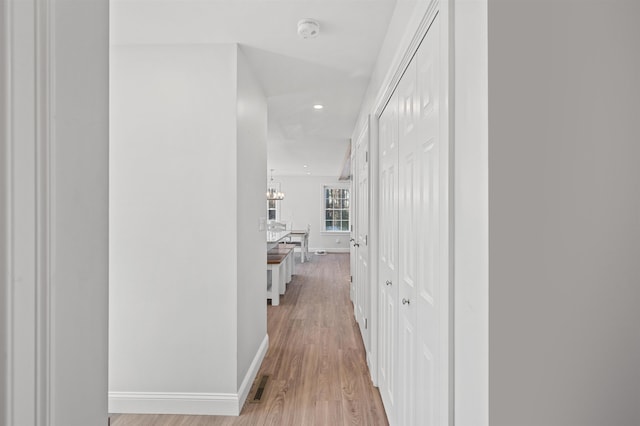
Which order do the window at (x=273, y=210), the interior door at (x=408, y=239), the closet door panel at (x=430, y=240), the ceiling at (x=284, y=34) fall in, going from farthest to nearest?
the window at (x=273, y=210) → the ceiling at (x=284, y=34) → the interior door at (x=408, y=239) → the closet door panel at (x=430, y=240)

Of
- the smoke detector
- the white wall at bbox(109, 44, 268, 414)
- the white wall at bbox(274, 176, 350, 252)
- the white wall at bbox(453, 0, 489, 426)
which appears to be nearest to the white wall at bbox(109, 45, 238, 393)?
the white wall at bbox(109, 44, 268, 414)

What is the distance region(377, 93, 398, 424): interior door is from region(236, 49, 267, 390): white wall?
3.11 ft

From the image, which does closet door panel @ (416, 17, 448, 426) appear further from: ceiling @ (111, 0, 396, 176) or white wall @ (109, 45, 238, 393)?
white wall @ (109, 45, 238, 393)

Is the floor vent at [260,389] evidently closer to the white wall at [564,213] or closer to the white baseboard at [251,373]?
the white baseboard at [251,373]

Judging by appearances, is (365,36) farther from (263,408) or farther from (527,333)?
(263,408)

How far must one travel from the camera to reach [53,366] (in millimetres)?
518

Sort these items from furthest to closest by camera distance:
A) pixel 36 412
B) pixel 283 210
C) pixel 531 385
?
pixel 283 210 < pixel 531 385 < pixel 36 412

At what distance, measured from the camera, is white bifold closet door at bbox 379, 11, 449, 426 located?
3.58 ft

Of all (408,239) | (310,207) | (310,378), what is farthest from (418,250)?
(310,207)

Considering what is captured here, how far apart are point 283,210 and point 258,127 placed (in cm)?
873

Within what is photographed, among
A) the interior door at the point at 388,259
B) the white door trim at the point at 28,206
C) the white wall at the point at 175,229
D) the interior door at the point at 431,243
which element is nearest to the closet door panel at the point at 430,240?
the interior door at the point at 431,243

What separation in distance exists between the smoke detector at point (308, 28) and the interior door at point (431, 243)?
0.78 m

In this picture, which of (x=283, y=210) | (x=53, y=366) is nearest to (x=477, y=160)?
(x=53, y=366)

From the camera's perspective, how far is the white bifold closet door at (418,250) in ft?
3.58
